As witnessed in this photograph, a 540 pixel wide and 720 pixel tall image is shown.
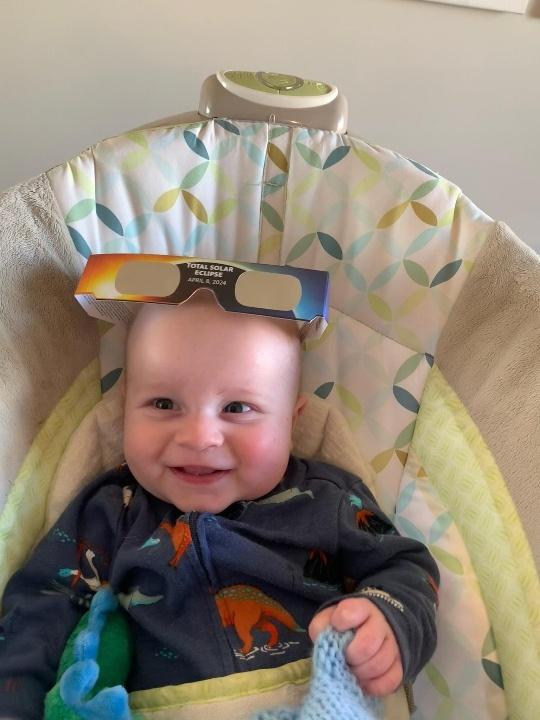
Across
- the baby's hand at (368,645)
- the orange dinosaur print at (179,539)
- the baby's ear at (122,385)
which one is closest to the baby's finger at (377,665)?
the baby's hand at (368,645)

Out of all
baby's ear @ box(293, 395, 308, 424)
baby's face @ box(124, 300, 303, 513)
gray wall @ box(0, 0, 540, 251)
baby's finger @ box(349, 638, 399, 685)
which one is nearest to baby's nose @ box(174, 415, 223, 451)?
baby's face @ box(124, 300, 303, 513)

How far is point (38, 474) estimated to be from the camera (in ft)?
3.01

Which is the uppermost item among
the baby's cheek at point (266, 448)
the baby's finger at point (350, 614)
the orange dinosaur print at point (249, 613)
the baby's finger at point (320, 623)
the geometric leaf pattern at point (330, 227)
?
the geometric leaf pattern at point (330, 227)

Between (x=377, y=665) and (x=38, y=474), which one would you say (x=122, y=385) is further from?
(x=377, y=665)

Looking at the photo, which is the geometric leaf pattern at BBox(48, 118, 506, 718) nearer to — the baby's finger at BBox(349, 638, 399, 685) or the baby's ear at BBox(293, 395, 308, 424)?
the baby's ear at BBox(293, 395, 308, 424)

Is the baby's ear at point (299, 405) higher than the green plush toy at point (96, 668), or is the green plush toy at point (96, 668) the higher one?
the baby's ear at point (299, 405)

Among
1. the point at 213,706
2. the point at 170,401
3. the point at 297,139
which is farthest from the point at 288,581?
the point at 297,139

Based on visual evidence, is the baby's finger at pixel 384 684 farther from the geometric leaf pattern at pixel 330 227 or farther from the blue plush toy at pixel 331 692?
the geometric leaf pattern at pixel 330 227

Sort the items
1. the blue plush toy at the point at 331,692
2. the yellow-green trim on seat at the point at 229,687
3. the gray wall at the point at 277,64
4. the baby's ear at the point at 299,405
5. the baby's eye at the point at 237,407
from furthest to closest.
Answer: the gray wall at the point at 277,64 < the baby's ear at the point at 299,405 < the baby's eye at the point at 237,407 < the yellow-green trim on seat at the point at 229,687 < the blue plush toy at the point at 331,692

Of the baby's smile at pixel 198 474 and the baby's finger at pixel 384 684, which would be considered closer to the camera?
the baby's finger at pixel 384 684

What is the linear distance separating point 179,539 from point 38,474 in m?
0.21

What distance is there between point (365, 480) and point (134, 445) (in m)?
0.31

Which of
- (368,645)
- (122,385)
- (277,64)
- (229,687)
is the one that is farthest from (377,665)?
(277,64)

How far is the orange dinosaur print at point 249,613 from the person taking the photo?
0.81 metres
